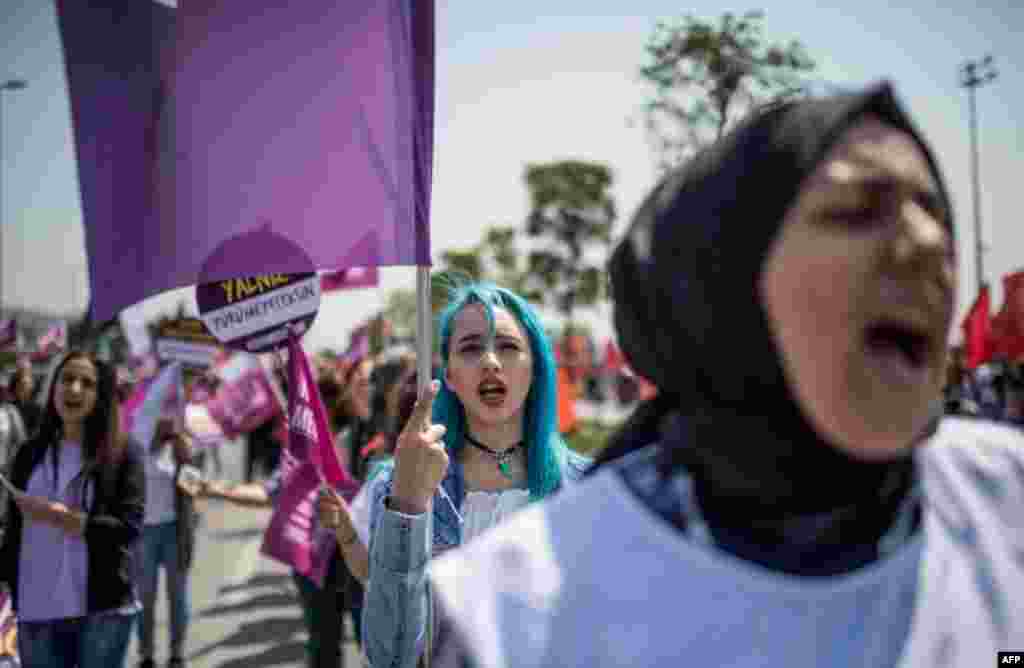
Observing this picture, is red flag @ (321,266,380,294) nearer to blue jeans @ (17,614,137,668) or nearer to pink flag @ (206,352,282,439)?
pink flag @ (206,352,282,439)

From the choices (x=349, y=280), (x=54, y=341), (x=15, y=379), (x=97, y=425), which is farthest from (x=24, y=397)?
(x=97, y=425)

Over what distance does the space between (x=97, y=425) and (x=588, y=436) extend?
1689 centimetres

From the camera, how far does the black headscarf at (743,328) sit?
1053mm

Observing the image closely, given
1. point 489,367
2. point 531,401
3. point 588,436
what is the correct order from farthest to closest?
point 588,436 < point 531,401 < point 489,367

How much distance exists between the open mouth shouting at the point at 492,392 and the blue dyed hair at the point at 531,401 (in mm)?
115

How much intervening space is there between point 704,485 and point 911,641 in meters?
0.29

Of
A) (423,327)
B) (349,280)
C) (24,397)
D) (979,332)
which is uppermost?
(423,327)

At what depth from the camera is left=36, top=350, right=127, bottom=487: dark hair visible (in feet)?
12.7

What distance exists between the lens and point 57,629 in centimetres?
362

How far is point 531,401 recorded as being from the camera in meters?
2.59

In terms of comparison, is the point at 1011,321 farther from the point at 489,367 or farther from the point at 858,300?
the point at 858,300

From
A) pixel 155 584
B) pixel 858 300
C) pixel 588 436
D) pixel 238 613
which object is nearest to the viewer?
pixel 858 300

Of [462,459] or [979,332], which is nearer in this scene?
[462,459]

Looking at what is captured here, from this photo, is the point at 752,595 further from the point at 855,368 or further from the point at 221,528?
the point at 221,528
